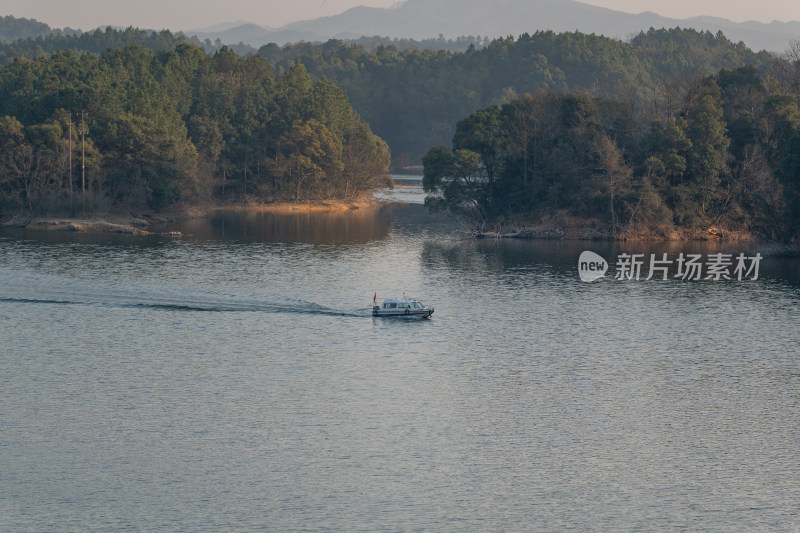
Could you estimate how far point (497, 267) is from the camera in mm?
97812

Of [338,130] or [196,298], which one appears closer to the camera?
[196,298]

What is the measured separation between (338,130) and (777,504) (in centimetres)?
13485

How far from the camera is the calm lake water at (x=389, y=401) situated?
1564 inches

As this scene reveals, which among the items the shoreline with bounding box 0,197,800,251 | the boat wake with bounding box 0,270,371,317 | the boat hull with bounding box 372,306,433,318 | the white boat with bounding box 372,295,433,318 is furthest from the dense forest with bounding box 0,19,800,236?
the boat wake with bounding box 0,270,371,317

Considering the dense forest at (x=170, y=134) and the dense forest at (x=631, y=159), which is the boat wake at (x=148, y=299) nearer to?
the dense forest at (x=170, y=134)

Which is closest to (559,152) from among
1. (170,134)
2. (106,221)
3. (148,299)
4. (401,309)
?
(401,309)

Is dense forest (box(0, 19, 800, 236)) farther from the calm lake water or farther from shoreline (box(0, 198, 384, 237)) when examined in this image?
the calm lake water

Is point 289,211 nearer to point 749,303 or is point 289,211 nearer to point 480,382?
point 749,303

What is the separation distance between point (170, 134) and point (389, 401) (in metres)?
94.4

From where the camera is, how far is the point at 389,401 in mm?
52531

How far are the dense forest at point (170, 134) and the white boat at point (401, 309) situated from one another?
213ft

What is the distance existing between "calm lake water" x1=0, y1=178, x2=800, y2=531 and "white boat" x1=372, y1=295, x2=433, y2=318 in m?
1.30

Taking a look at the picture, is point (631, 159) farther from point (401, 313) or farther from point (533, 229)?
point (401, 313)

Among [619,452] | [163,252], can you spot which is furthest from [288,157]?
[619,452]
